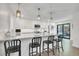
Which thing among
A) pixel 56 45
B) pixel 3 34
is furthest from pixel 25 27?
pixel 56 45

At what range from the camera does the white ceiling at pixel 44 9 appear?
1891 millimetres

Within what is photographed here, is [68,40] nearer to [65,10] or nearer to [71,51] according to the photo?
[71,51]

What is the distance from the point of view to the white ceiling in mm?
1891

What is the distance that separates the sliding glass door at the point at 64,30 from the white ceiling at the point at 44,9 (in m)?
0.22

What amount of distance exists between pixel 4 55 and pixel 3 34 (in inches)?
19.5

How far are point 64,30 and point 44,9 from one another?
75 centimetres

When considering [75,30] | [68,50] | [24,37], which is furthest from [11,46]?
[75,30]

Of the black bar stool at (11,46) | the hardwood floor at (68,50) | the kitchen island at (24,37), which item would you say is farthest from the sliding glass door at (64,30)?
the black bar stool at (11,46)

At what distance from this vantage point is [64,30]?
7.05 feet

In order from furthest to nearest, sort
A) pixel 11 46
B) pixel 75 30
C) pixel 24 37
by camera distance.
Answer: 1. pixel 24 37
2. pixel 75 30
3. pixel 11 46

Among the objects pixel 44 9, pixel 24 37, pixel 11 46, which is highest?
pixel 44 9

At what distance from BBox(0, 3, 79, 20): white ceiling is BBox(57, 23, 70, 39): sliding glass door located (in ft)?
0.71

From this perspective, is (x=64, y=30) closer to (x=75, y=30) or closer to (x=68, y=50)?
(x=75, y=30)

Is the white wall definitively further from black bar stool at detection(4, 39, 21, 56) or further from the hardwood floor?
black bar stool at detection(4, 39, 21, 56)
